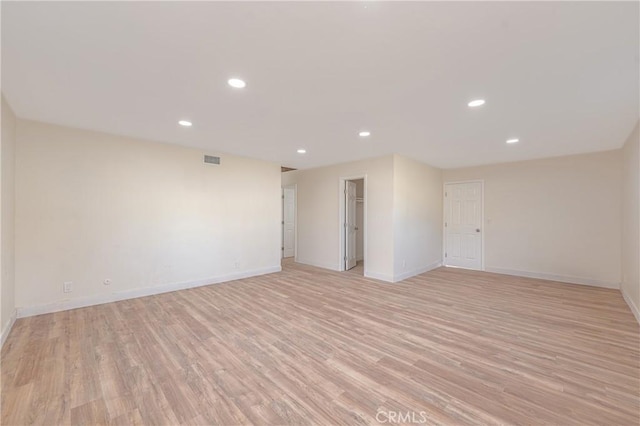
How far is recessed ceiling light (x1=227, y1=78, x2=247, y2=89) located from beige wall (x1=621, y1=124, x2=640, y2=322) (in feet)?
15.7

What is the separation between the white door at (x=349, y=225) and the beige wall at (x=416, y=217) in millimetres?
1305

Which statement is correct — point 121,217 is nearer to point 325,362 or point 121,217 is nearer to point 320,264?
point 325,362

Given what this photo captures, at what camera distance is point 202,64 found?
6.64 ft

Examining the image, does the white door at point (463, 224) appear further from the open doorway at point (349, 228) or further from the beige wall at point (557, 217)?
the open doorway at point (349, 228)

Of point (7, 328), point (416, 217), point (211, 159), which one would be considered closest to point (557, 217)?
point (416, 217)

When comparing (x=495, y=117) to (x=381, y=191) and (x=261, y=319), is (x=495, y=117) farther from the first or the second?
(x=261, y=319)

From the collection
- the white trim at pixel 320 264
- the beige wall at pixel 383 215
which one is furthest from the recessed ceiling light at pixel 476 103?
the white trim at pixel 320 264

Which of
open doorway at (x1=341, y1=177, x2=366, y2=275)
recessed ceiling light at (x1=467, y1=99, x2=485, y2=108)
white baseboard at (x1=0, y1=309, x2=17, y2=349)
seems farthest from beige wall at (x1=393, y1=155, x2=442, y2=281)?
white baseboard at (x1=0, y1=309, x2=17, y2=349)

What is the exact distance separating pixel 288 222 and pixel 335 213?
99.8 inches

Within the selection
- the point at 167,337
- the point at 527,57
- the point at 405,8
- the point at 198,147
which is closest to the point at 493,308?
the point at 527,57

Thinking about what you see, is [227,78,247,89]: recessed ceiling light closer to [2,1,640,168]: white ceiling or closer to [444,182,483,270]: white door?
[2,1,640,168]: white ceiling

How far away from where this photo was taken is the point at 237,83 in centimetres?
231

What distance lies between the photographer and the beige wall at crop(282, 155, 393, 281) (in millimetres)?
5078

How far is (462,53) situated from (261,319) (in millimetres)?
3333
